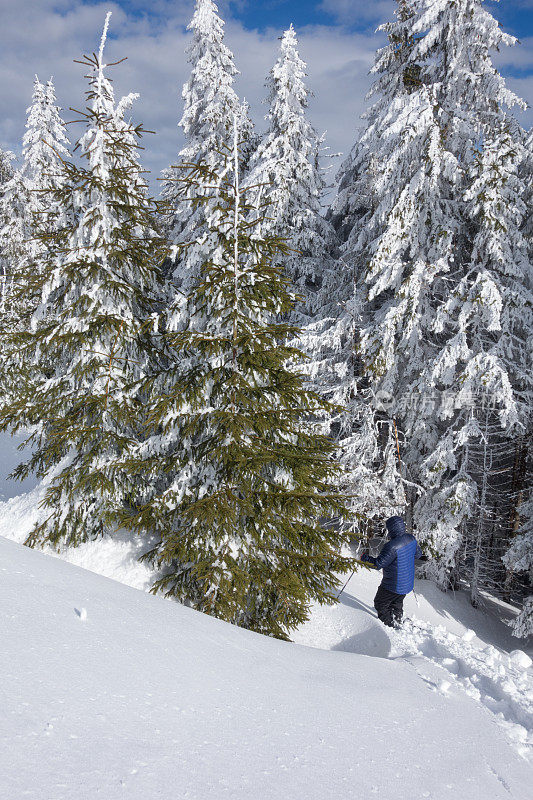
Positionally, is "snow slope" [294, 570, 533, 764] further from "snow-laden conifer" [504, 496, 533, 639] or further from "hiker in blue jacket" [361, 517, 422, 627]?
"snow-laden conifer" [504, 496, 533, 639]

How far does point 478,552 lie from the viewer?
1352 centimetres

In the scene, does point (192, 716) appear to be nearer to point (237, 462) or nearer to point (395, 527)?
point (237, 462)

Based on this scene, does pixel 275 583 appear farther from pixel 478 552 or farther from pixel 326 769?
pixel 478 552

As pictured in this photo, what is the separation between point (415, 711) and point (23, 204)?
2979 centimetres

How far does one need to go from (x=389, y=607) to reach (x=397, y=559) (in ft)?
3.49

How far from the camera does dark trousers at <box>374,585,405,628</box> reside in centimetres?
766

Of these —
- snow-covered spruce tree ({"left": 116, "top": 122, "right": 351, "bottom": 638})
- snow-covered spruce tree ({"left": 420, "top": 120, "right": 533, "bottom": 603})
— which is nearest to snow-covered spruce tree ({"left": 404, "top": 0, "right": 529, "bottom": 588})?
snow-covered spruce tree ({"left": 420, "top": 120, "right": 533, "bottom": 603})

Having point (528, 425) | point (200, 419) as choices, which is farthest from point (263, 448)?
point (528, 425)

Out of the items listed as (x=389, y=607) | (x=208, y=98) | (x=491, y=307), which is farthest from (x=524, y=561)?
(x=208, y=98)

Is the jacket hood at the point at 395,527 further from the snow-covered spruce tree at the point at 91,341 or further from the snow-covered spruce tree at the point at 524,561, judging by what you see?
the snow-covered spruce tree at the point at 524,561

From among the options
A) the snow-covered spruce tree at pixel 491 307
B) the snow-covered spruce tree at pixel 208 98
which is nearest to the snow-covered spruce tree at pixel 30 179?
the snow-covered spruce tree at pixel 208 98

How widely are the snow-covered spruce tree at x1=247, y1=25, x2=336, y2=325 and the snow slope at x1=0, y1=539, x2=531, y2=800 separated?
39.2 ft

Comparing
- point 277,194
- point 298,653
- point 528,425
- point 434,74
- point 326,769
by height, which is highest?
point 434,74

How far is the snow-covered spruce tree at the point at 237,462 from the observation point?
20.3 ft
